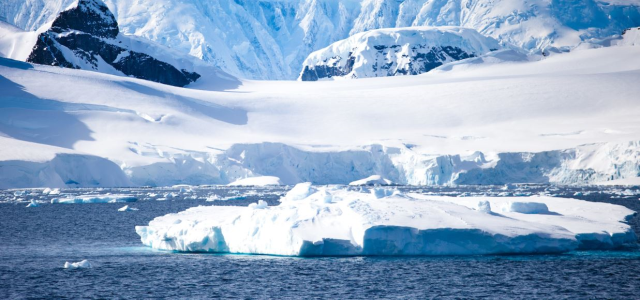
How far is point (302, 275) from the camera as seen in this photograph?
64.1 ft

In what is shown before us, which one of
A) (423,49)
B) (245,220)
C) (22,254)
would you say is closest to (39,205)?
(22,254)

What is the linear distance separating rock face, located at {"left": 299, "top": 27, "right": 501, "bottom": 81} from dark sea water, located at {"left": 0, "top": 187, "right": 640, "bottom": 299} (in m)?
135

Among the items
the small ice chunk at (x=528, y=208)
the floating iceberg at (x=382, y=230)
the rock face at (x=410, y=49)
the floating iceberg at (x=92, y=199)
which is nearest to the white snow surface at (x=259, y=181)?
the floating iceberg at (x=92, y=199)

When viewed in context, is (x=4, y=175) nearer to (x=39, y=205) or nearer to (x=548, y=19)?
(x=39, y=205)

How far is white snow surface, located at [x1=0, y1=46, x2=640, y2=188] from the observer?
62969 mm

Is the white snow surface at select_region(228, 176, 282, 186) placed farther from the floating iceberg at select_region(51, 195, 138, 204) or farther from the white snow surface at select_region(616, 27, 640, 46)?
the white snow surface at select_region(616, 27, 640, 46)

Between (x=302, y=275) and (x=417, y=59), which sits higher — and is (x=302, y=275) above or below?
below

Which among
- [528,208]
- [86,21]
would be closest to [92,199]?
[528,208]

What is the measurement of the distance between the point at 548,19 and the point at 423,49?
58577 mm

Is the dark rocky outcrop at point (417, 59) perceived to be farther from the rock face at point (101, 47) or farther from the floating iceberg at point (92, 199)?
the floating iceberg at point (92, 199)

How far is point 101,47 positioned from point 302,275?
347 ft

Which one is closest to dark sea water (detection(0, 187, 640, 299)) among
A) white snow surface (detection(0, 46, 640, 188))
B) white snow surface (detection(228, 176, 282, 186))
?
white snow surface (detection(0, 46, 640, 188))

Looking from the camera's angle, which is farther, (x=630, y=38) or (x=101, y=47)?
(x=630, y=38)

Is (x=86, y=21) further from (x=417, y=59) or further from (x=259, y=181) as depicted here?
(x=417, y=59)
